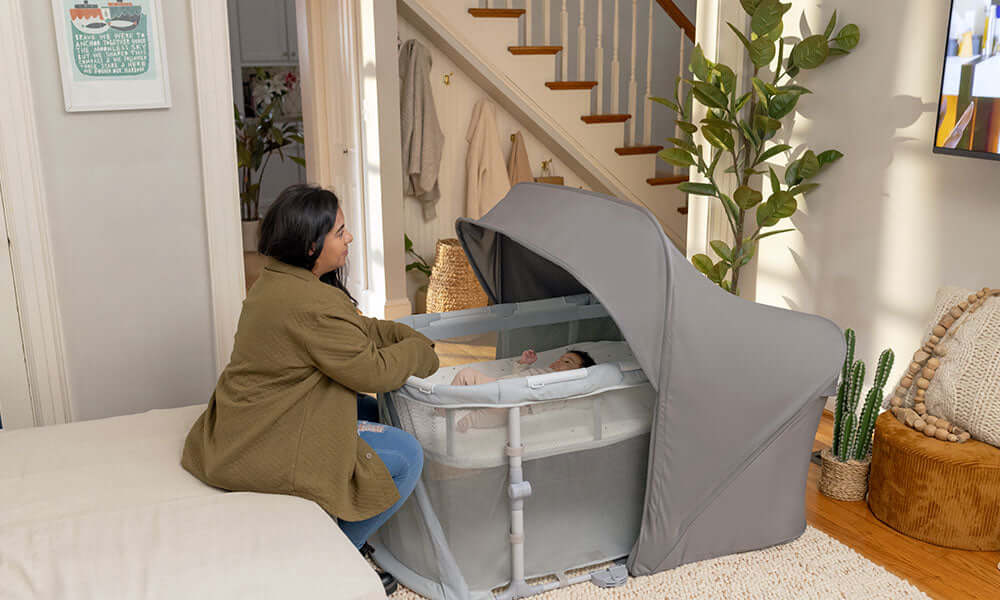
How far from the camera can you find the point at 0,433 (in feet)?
7.29

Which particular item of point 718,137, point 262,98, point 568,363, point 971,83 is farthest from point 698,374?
point 262,98

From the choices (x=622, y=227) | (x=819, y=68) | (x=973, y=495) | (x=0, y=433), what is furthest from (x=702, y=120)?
(x=0, y=433)

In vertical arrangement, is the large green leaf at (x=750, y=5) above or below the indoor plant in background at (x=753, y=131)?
above

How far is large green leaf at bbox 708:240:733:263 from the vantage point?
346cm

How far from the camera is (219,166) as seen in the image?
263 centimetres

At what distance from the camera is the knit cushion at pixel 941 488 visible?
2.38 m

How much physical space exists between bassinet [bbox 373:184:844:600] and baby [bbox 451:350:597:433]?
0.03 metres

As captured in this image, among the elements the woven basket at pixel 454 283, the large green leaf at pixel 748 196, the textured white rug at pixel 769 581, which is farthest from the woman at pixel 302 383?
the woven basket at pixel 454 283

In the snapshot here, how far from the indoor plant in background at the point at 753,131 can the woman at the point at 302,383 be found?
6.04 feet

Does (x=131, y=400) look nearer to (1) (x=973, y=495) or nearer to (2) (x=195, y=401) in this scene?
(2) (x=195, y=401)

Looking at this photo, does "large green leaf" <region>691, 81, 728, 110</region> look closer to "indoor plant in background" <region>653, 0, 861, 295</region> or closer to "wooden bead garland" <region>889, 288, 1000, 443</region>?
"indoor plant in background" <region>653, 0, 861, 295</region>

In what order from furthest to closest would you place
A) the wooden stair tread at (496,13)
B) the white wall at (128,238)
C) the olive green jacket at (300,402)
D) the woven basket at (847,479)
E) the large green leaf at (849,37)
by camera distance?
the wooden stair tread at (496,13) < the large green leaf at (849,37) < the woven basket at (847,479) < the white wall at (128,238) < the olive green jacket at (300,402)

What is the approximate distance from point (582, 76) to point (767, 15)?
1.82 m

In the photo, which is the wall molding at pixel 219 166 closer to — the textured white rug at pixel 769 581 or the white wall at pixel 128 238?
the white wall at pixel 128 238
